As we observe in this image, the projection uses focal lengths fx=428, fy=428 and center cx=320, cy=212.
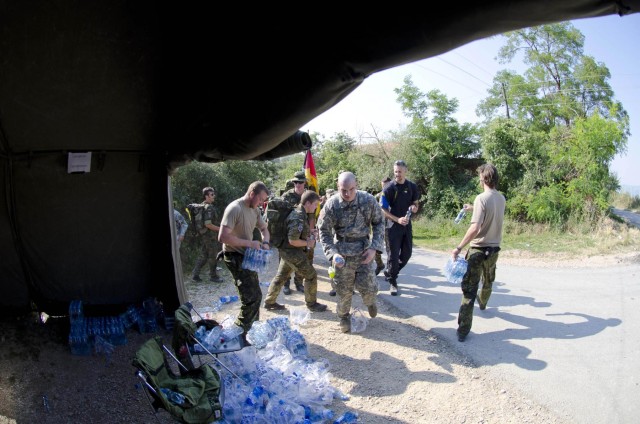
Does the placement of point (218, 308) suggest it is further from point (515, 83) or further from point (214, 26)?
point (515, 83)

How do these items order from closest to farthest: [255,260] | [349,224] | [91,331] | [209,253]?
[91,331], [255,260], [349,224], [209,253]

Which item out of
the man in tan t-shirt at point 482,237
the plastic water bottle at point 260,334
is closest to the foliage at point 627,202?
the man in tan t-shirt at point 482,237

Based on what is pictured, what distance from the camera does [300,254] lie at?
638cm

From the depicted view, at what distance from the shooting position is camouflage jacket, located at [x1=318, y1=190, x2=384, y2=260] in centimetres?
566

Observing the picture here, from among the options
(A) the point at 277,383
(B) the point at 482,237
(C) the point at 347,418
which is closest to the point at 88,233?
(A) the point at 277,383

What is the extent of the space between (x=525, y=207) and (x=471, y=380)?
12175 millimetres

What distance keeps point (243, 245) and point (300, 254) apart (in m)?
1.45

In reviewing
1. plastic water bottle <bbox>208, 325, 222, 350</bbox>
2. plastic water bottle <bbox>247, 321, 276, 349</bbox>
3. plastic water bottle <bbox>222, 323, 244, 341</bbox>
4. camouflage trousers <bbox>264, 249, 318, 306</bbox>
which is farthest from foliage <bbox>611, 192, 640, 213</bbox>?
plastic water bottle <bbox>208, 325, 222, 350</bbox>

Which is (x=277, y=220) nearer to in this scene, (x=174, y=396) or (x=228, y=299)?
(x=228, y=299)

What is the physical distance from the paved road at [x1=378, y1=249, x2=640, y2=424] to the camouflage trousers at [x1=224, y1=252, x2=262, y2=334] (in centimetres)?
241

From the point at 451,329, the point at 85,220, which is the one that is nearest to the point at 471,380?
the point at 451,329

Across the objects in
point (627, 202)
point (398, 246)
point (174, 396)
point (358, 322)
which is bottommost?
point (358, 322)

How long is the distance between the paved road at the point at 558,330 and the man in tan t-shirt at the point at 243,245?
245cm

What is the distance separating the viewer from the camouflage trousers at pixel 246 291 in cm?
511
